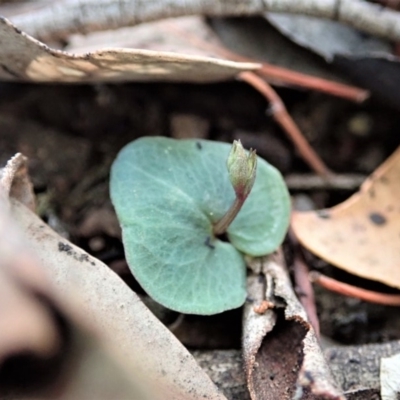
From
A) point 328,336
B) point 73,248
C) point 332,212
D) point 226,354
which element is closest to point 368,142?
point 332,212

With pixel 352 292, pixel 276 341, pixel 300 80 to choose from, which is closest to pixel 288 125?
pixel 300 80

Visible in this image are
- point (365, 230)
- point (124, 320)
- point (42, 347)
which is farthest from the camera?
point (365, 230)

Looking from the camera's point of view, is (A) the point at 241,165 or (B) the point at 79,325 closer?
(B) the point at 79,325

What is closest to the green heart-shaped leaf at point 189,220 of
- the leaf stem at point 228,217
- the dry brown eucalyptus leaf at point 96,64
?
the leaf stem at point 228,217

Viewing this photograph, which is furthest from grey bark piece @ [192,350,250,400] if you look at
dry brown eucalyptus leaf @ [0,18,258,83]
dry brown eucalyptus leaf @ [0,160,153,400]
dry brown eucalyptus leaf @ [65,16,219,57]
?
dry brown eucalyptus leaf @ [65,16,219,57]

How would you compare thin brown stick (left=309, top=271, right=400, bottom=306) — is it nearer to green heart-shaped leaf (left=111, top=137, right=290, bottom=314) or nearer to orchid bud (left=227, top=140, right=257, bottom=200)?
green heart-shaped leaf (left=111, top=137, right=290, bottom=314)

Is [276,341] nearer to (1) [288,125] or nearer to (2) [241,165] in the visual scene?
(2) [241,165]

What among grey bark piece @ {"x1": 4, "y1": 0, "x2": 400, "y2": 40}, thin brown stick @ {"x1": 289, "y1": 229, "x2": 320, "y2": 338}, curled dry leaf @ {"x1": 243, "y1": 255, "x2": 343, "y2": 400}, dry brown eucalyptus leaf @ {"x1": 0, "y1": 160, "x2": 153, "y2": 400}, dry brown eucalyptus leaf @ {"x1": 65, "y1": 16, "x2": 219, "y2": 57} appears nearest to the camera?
dry brown eucalyptus leaf @ {"x1": 0, "y1": 160, "x2": 153, "y2": 400}
